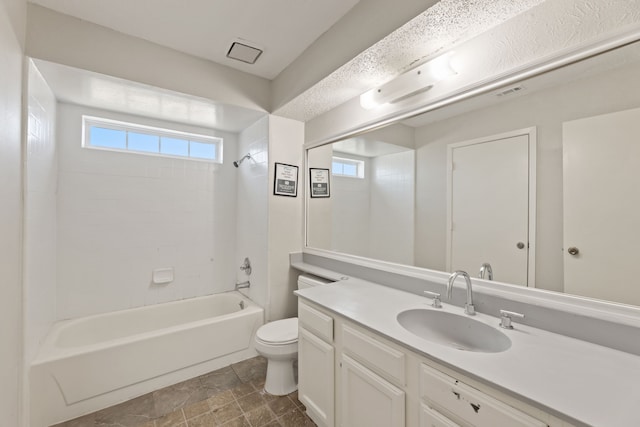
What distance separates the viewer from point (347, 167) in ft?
7.65

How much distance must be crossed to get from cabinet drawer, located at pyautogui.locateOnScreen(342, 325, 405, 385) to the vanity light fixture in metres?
1.43

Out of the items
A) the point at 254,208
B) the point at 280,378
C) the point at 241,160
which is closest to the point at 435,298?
the point at 280,378

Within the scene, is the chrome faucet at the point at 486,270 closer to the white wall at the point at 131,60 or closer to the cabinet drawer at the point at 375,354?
the cabinet drawer at the point at 375,354

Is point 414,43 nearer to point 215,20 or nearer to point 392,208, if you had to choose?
point 392,208

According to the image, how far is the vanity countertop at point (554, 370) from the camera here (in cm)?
67

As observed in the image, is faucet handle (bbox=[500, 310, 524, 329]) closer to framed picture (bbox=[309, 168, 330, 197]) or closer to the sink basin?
the sink basin

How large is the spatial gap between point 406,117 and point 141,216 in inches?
103

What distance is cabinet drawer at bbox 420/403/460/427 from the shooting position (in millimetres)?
896

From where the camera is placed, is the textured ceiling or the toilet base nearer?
the textured ceiling

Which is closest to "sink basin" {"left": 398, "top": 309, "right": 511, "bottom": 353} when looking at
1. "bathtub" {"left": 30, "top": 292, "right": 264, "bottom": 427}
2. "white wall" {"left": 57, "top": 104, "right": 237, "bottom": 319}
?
"bathtub" {"left": 30, "top": 292, "right": 264, "bottom": 427}

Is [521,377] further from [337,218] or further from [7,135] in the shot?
[7,135]

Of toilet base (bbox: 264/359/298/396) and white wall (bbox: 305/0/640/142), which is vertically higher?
white wall (bbox: 305/0/640/142)

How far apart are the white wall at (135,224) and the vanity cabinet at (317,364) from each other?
68.6 inches

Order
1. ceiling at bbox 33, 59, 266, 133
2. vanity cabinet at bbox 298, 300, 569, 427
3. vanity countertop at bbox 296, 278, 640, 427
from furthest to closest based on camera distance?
ceiling at bbox 33, 59, 266, 133 → vanity cabinet at bbox 298, 300, 569, 427 → vanity countertop at bbox 296, 278, 640, 427
